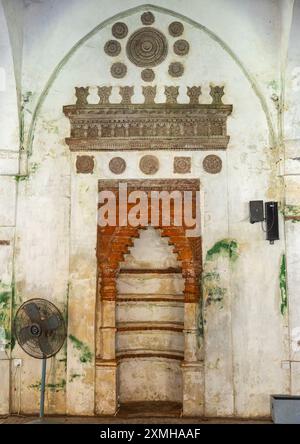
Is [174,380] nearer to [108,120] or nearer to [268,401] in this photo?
[268,401]

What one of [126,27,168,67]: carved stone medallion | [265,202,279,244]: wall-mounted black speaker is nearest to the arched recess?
[265,202,279,244]: wall-mounted black speaker

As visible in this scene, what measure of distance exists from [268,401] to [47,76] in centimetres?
519

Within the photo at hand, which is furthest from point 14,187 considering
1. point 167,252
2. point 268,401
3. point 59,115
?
point 268,401

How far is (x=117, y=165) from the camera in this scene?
20.9 feet

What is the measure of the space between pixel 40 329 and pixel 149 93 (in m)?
3.41

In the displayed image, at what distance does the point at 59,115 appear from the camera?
21.3 feet

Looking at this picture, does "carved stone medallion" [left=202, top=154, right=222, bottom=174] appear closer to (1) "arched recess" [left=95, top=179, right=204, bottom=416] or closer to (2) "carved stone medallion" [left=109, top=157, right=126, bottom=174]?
(1) "arched recess" [left=95, top=179, right=204, bottom=416]

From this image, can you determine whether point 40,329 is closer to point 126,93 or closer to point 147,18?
point 126,93

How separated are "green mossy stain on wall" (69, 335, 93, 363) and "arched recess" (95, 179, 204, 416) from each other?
117 mm

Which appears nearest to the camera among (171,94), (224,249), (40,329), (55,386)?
(40,329)

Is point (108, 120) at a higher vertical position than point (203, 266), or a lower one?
higher

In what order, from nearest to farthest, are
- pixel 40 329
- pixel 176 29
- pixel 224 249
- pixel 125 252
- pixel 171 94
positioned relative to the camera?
pixel 40 329 < pixel 224 249 < pixel 125 252 < pixel 171 94 < pixel 176 29

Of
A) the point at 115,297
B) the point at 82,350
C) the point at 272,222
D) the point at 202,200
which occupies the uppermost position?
the point at 202,200

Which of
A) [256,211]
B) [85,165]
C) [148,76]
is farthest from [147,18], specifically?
[256,211]
